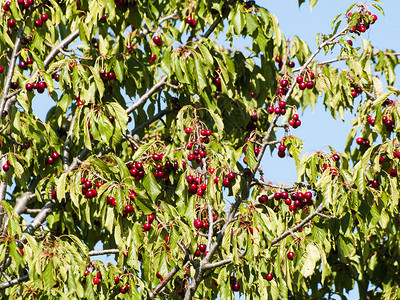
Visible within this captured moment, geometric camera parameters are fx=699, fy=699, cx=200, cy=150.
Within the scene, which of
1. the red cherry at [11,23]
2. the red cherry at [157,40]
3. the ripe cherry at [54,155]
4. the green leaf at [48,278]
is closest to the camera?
the green leaf at [48,278]

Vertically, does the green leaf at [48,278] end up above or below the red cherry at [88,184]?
below

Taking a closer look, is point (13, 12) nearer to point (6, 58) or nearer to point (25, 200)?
point (6, 58)

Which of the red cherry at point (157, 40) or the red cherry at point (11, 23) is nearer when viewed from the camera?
the red cherry at point (11, 23)

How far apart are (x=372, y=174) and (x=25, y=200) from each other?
11.8 ft

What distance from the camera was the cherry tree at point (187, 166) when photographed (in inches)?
206

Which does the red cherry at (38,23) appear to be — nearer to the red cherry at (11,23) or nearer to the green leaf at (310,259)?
the red cherry at (11,23)

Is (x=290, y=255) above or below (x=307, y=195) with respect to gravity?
below

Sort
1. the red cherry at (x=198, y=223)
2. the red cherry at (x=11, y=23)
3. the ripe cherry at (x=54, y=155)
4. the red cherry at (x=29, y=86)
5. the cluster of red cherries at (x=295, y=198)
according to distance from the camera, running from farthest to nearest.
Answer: the ripe cherry at (x=54, y=155) → the red cherry at (x=11, y=23) → the red cherry at (x=29, y=86) → the red cherry at (x=198, y=223) → the cluster of red cherries at (x=295, y=198)

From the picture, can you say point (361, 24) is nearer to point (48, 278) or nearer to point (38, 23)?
point (38, 23)

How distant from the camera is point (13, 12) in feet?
19.3

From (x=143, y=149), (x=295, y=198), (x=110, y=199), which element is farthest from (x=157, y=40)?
(x=295, y=198)

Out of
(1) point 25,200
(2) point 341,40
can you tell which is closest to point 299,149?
(2) point 341,40

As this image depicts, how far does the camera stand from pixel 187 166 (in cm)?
556

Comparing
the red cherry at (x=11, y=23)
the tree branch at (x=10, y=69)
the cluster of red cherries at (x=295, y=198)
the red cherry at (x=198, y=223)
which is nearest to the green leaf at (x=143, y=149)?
the red cherry at (x=198, y=223)
